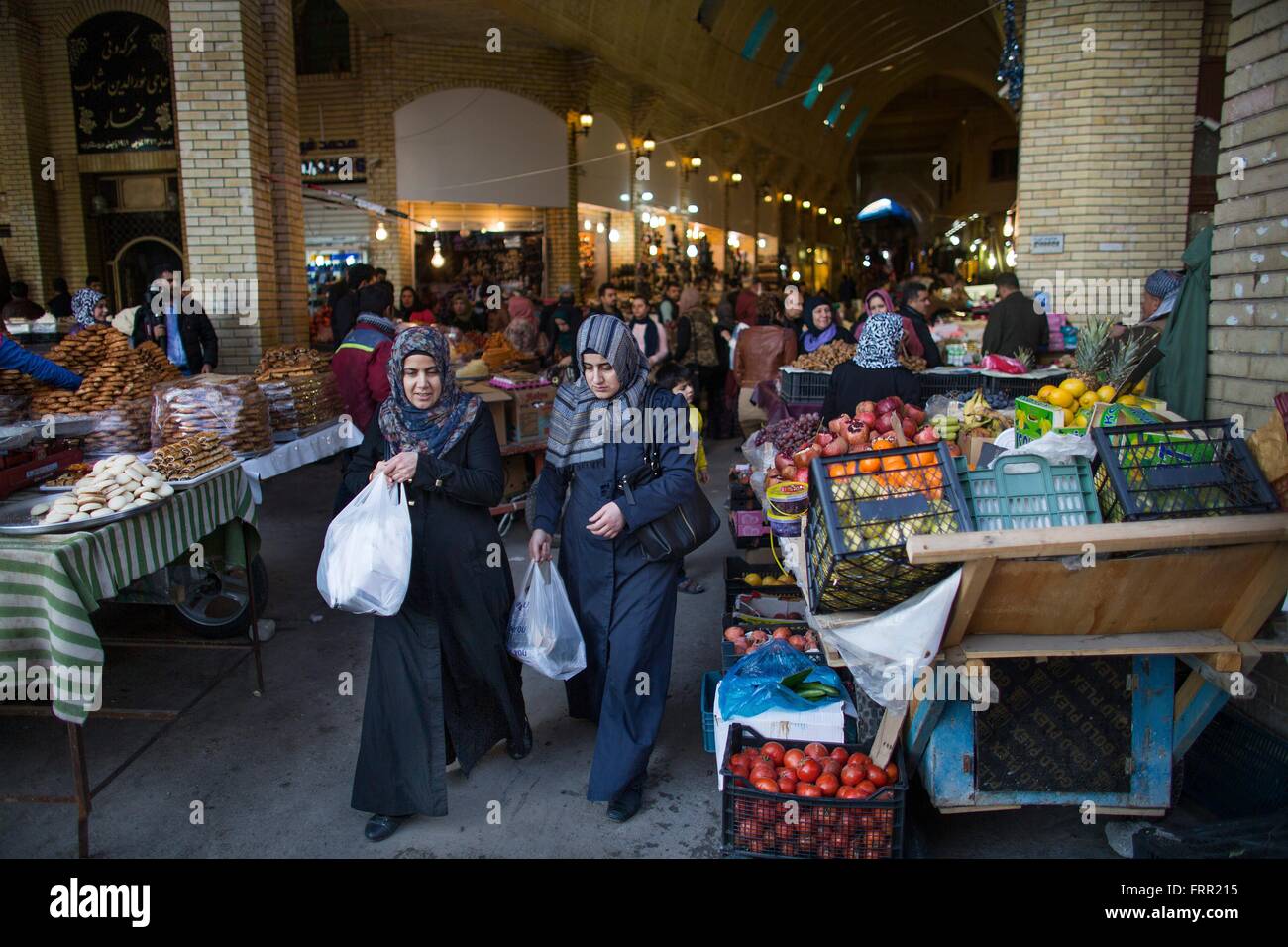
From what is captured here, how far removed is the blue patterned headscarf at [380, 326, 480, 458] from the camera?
142 inches

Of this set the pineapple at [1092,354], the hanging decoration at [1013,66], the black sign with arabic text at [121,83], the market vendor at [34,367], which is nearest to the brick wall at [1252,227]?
the pineapple at [1092,354]

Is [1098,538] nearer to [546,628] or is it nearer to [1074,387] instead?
[1074,387]

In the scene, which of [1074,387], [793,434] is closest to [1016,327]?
[793,434]

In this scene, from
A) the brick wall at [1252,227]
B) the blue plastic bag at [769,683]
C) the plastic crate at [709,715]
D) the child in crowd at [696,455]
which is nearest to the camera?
the blue plastic bag at [769,683]

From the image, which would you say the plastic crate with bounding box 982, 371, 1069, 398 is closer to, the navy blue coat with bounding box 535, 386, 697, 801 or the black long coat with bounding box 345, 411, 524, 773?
the navy blue coat with bounding box 535, 386, 697, 801

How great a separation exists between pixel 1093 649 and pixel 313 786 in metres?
3.10

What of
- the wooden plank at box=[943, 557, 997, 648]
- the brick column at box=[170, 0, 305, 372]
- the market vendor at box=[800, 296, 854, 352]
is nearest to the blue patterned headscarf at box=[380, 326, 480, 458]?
the wooden plank at box=[943, 557, 997, 648]

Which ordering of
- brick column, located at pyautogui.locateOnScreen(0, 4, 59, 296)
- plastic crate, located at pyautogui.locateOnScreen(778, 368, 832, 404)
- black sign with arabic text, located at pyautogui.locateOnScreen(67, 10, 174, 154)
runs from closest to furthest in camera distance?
plastic crate, located at pyautogui.locateOnScreen(778, 368, 832, 404) → brick column, located at pyautogui.locateOnScreen(0, 4, 59, 296) → black sign with arabic text, located at pyautogui.locateOnScreen(67, 10, 174, 154)

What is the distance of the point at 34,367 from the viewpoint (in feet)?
17.9

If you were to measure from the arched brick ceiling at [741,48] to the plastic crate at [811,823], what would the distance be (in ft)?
41.4

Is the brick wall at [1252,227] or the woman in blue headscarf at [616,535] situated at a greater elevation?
the brick wall at [1252,227]

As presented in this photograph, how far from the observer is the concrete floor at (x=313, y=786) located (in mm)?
3547

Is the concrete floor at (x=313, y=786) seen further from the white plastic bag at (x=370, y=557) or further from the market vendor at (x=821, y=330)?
the market vendor at (x=821, y=330)

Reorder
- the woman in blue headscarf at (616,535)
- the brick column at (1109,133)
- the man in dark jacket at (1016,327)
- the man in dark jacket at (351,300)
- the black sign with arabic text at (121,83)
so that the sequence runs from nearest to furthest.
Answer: the woman in blue headscarf at (616,535), the man in dark jacket at (1016,327), the brick column at (1109,133), the man in dark jacket at (351,300), the black sign with arabic text at (121,83)
